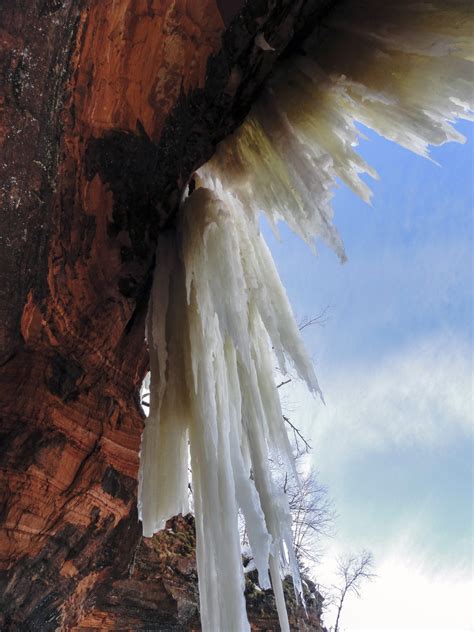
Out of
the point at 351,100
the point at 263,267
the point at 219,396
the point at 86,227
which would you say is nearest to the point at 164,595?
the point at 219,396

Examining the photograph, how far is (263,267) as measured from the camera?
2.32 metres

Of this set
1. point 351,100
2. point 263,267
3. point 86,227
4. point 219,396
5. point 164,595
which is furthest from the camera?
point 164,595

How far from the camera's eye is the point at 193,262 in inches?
83.0

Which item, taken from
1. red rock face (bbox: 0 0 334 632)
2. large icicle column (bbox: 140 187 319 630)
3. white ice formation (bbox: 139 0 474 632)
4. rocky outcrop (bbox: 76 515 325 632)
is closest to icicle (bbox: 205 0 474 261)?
white ice formation (bbox: 139 0 474 632)

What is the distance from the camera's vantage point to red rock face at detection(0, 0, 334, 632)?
1.52 m

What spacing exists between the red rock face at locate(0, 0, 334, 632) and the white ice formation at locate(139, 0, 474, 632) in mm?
162

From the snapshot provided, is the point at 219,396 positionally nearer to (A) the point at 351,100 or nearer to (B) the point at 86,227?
(B) the point at 86,227

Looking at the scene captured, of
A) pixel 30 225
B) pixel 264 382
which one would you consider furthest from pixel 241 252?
pixel 30 225

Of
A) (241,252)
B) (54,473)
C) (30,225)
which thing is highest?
(241,252)

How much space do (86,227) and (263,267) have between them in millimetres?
833

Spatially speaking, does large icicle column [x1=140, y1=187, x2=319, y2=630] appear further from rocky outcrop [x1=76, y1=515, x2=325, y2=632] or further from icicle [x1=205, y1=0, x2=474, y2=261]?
rocky outcrop [x1=76, y1=515, x2=325, y2=632]

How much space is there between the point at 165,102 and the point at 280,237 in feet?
3.02

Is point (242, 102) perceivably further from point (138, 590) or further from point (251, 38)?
point (138, 590)

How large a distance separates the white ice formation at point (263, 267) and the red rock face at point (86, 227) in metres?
0.16
